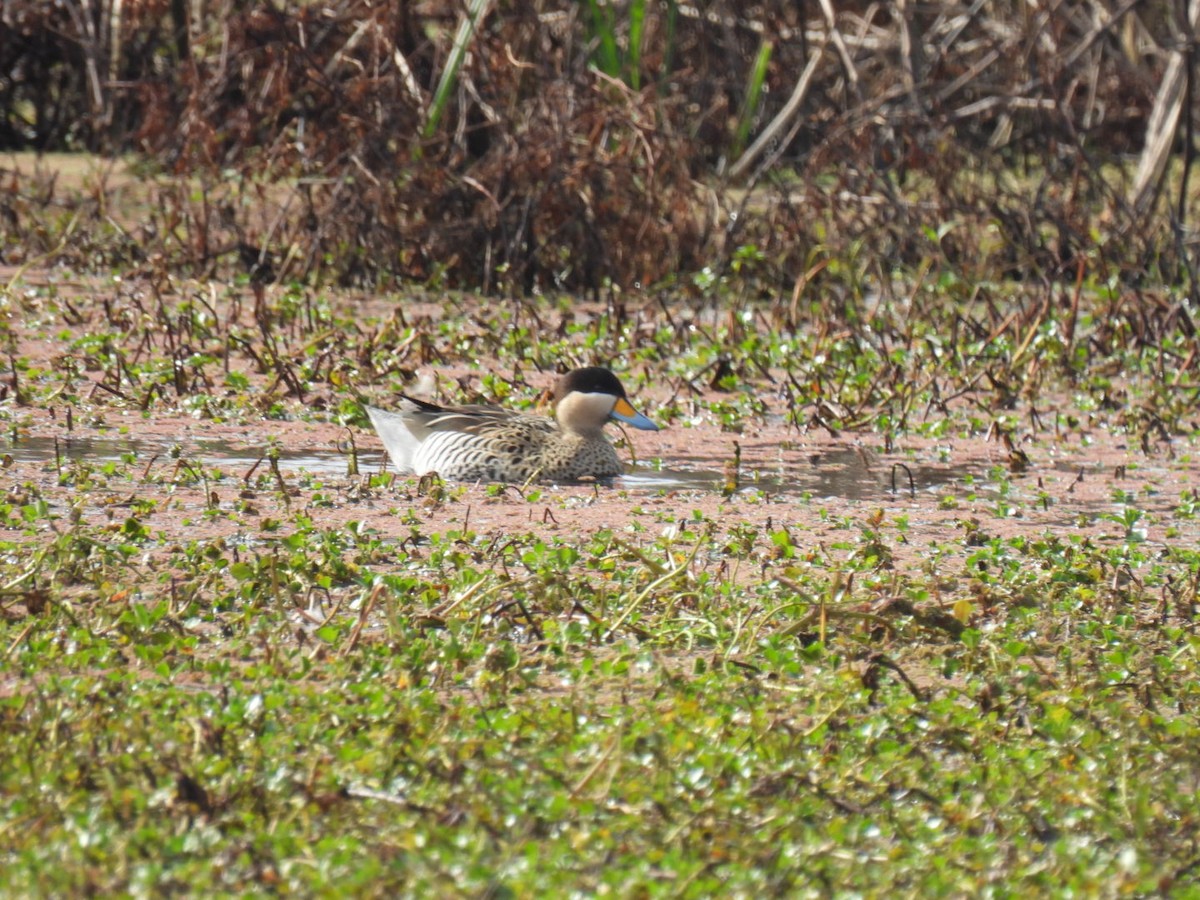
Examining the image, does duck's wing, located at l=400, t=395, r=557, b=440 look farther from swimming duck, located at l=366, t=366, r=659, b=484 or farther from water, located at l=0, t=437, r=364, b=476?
water, located at l=0, t=437, r=364, b=476

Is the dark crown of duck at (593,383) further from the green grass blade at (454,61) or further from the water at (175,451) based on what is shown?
the green grass blade at (454,61)

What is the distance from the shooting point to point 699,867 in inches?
137

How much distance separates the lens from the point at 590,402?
753cm

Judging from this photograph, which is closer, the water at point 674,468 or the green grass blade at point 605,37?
the water at point 674,468

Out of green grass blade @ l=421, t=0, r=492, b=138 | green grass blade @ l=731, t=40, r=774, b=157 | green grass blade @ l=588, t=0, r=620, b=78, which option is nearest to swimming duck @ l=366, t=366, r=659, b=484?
green grass blade @ l=421, t=0, r=492, b=138

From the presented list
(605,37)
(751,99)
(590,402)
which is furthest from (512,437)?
(751,99)

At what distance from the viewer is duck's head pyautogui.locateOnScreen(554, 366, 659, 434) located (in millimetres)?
7516

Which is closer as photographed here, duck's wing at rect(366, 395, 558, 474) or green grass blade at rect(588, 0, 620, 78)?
duck's wing at rect(366, 395, 558, 474)

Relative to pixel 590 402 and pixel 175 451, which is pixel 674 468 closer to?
pixel 590 402

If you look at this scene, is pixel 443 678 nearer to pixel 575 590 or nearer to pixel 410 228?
pixel 575 590

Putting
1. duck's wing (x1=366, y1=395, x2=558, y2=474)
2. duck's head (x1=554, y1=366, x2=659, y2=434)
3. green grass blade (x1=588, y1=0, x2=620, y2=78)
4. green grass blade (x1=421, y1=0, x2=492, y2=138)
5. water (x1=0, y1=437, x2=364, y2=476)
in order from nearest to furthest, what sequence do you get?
water (x1=0, y1=437, x2=364, y2=476), duck's wing (x1=366, y1=395, x2=558, y2=474), duck's head (x1=554, y1=366, x2=659, y2=434), green grass blade (x1=421, y1=0, x2=492, y2=138), green grass blade (x1=588, y1=0, x2=620, y2=78)

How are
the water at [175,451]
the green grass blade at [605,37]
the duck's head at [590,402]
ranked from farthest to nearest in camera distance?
the green grass blade at [605,37], the duck's head at [590,402], the water at [175,451]

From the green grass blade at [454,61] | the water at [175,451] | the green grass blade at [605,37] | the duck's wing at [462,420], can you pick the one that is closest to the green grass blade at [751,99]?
the green grass blade at [605,37]

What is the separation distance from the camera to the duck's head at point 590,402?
296 inches
